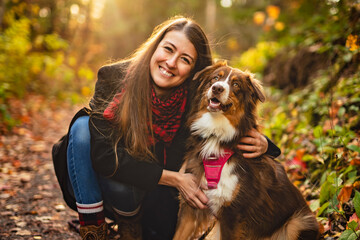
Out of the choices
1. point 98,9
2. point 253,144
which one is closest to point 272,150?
point 253,144

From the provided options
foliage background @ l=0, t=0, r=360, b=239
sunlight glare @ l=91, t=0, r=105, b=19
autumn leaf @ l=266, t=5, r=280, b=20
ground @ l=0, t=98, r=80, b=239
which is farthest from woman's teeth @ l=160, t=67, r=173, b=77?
sunlight glare @ l=91, t=0, r=105, b=19

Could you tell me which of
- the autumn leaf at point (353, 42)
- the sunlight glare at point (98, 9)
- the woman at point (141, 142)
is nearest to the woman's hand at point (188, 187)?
the woman at point (141, 142)

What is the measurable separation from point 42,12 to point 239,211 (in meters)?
12.0

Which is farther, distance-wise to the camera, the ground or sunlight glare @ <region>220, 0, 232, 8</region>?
sunlight glare @ <region>220, 0, 232, 8</region>

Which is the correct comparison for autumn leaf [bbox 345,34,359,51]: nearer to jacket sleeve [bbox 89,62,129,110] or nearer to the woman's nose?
the woman's nose

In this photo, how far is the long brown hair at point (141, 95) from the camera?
229 centimetres

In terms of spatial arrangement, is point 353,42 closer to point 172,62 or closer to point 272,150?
point 272,150

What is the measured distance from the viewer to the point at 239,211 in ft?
6.72

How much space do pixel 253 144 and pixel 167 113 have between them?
749mm

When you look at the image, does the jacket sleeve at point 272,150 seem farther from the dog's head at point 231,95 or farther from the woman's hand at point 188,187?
the woman's hand at point 188,187

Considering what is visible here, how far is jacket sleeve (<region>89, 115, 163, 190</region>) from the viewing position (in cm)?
221

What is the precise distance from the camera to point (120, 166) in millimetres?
2211

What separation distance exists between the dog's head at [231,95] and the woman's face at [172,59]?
16 centimetres

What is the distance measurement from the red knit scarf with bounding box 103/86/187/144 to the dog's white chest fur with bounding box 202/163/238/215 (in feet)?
1.85
